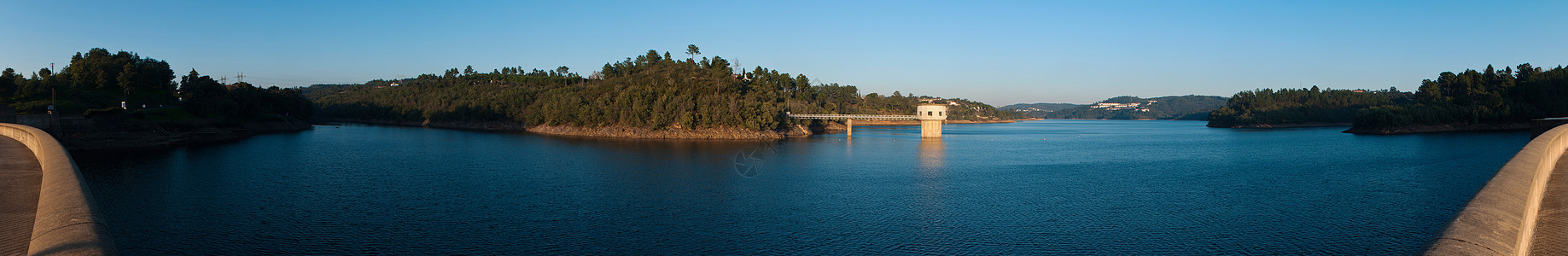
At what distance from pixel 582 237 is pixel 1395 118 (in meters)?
99.3

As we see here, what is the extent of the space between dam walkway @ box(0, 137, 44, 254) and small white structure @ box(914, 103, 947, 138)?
73579 millimetres

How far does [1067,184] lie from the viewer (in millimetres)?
29531

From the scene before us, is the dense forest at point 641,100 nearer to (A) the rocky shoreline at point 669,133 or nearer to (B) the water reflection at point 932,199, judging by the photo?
(A) the rocky shoreline at point 669,133

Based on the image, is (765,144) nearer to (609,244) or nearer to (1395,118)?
(609,244)

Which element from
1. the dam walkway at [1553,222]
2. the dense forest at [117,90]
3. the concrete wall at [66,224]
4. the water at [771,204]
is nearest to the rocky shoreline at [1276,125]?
the water at [771,204]

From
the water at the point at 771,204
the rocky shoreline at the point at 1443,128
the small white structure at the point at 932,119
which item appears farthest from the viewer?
the small white structure at the point at 932,119

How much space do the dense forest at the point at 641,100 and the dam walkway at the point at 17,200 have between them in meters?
60.2

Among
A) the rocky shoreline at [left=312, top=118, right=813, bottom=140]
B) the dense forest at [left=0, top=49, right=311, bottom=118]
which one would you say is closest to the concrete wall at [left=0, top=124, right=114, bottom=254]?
the dense forest at [left=0, top=49, right=311, bottom=118]

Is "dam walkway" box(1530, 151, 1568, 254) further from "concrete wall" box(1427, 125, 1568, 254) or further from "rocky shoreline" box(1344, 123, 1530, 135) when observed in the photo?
"rocky shoreline" box(1344, 123, 1530, 135)

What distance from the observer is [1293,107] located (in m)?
136

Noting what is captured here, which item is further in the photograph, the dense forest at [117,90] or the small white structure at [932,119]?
the small white structure at [932,119]

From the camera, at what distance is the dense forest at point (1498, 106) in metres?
82.5

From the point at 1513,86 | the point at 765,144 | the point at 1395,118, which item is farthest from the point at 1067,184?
the point at 1513,86

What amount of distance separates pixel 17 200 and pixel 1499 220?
19673 mm
